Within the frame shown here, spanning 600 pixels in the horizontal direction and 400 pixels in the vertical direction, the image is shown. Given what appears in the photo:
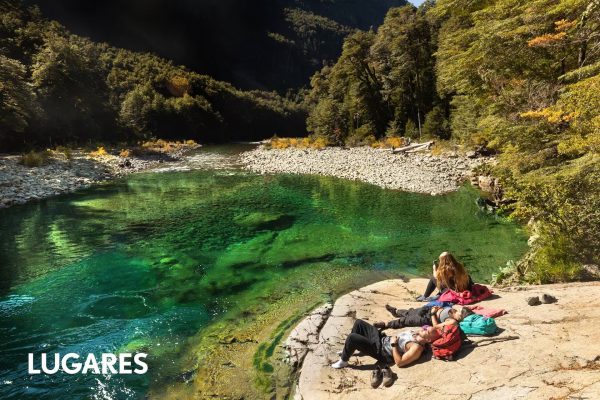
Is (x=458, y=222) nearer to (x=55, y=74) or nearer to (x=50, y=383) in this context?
(x=50, y=383)

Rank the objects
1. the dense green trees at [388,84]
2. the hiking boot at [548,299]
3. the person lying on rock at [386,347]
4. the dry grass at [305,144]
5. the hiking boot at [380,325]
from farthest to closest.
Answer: the dry grass at [305,144] → the dense green trees at [388,84] → the hiking boot at [380,325] → the hiking boot at [548,299] → the person lying on rock at [386,347]

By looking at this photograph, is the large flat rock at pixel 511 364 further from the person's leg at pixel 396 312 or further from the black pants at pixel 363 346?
the person's leg at pixel 396 312

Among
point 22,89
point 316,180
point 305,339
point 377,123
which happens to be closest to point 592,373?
point 305,339

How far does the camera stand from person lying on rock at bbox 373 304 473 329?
686 cm

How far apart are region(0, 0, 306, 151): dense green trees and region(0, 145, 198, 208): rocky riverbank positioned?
4.45m

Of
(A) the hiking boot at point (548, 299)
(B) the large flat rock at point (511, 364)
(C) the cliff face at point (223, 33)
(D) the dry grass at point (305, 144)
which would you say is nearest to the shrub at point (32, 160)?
(D) the dry grass at point (305, 144)

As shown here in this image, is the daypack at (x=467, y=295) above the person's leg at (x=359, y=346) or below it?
above

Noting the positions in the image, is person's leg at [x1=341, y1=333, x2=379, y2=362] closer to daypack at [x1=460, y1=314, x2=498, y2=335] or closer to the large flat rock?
the large flat rock

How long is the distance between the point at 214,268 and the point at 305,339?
17.8 ft

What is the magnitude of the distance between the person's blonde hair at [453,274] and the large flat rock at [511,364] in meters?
0.58

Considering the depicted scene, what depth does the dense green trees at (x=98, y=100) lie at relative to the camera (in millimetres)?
40781

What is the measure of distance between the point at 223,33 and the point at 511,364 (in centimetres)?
18108

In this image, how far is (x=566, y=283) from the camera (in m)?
8.28

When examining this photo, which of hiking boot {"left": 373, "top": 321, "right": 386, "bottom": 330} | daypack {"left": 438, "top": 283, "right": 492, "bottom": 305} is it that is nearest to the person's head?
hiking boot {"left": 373, "top": 321, "right": 386, "bottom": 330}
